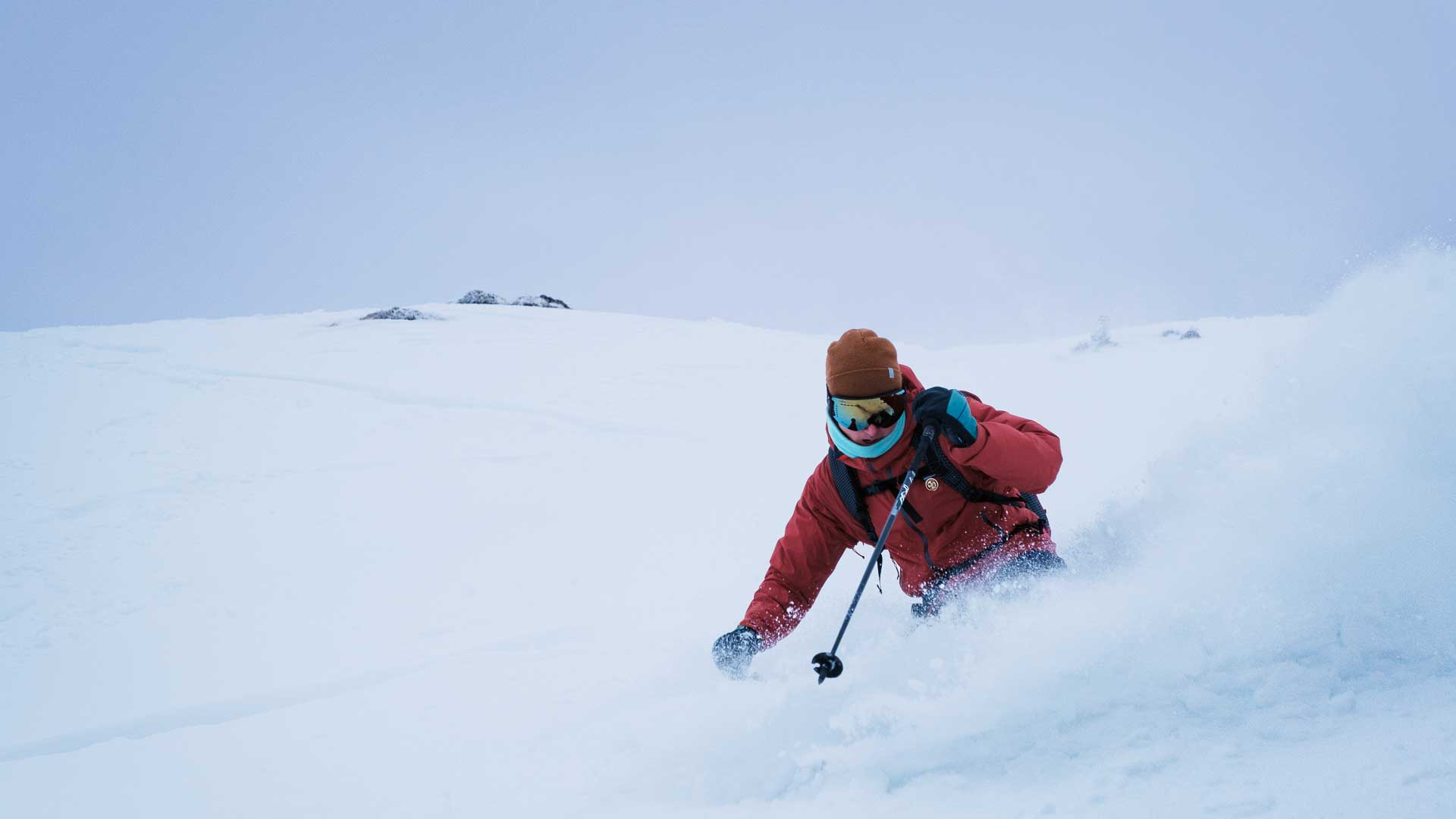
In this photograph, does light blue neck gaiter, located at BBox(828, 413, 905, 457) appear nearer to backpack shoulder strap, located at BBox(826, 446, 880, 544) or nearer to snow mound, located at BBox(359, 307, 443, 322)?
backpack shoulder strap, located at BBox(826, 446, 880, 544)

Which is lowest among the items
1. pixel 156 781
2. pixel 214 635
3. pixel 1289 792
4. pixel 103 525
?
pixel 1289 792

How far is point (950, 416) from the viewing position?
8.61 feet

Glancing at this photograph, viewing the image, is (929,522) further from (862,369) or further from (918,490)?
(862,369)

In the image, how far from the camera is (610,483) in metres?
7.20

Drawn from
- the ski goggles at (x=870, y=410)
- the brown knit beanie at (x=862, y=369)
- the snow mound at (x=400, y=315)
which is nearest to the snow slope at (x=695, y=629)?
the ski goggles at (x=870, y=410)

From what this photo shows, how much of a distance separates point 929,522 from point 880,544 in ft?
0.81

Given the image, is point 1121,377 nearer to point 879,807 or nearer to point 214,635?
point 879,807

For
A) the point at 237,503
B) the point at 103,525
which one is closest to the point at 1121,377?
the point at 237,503

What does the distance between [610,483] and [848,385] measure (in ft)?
15.7

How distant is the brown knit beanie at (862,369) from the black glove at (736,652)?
1060 mm

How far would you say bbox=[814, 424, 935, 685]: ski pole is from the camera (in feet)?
8.38

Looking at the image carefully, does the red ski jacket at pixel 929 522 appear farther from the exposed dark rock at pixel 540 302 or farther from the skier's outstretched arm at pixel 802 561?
the exposed dark rock at pixel 540 302

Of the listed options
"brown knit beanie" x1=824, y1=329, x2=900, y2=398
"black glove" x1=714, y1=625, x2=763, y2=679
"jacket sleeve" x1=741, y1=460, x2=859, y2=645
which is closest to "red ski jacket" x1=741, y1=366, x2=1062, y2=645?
"jacket sleeve" x1=741, y1=460, x2=859, y2=645

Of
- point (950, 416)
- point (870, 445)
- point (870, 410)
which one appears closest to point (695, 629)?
point (870, 445)
